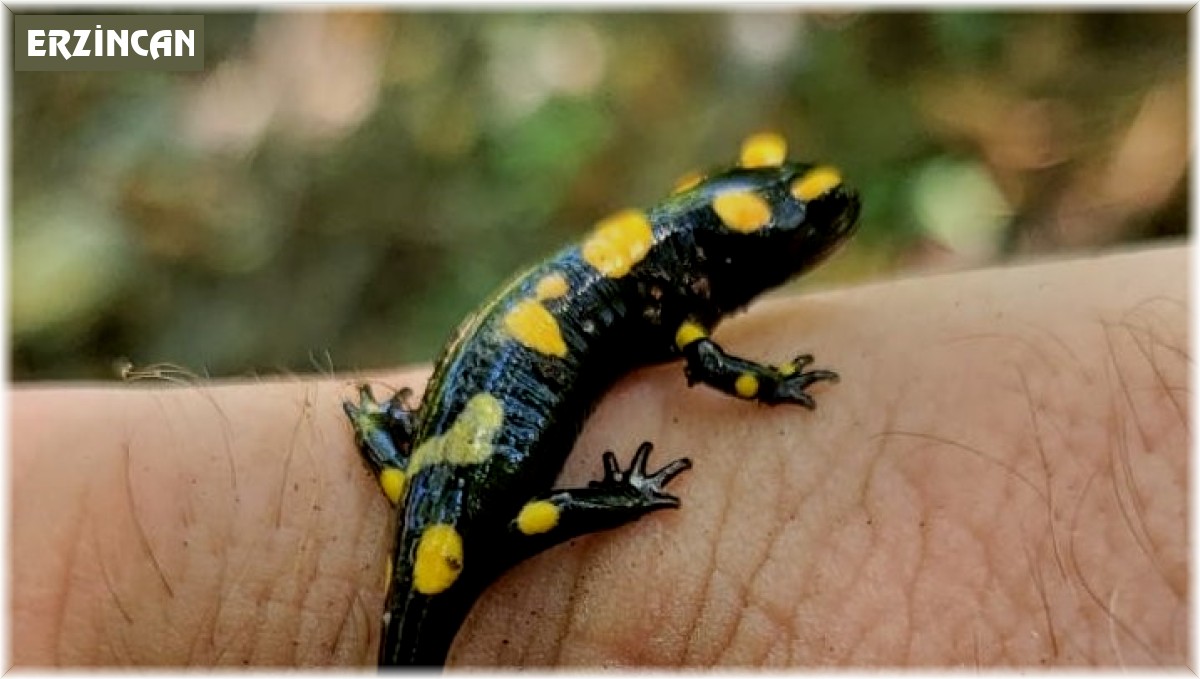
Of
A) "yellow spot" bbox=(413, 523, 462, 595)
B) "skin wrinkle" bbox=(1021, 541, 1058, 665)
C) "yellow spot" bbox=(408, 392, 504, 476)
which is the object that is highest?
"yellow spot" bbox=(408, 392, 504, 476)

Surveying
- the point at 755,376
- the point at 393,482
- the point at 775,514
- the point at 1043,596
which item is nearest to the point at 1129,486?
the point at 1043,596

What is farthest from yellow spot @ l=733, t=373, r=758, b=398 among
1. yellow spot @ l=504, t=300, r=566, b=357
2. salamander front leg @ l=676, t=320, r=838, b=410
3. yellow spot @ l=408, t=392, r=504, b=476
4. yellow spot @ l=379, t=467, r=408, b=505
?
yellow spot @ l=379, t=467, r=408, b=505

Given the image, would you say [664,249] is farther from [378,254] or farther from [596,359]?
[378,254]

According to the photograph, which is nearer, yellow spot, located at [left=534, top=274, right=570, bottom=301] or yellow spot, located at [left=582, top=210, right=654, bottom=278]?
yellow spot, located at [left=534, top=274, right=570, bottom=301]

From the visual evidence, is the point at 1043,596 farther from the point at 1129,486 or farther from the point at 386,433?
the point at 386,433

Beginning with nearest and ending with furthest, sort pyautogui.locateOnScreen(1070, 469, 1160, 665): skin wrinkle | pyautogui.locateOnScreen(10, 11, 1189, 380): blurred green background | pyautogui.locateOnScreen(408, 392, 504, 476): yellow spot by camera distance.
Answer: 1. pyautogui.locateOnScreen(1070, 469, 1160, 665): skin wrinkle
2. pyautogui.locateOnScreen(408, 392, 504, 476): yellow spot
3. pyautogui.locateOnScreen(10, 11, 1189, 380): blurred green background

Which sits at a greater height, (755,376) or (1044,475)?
(755,376)

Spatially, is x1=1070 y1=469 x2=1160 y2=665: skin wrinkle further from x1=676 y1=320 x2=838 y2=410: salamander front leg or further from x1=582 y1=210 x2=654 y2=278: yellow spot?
x1=582 y1=210 x2=654 y2=278: yellow spot
